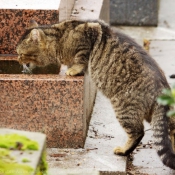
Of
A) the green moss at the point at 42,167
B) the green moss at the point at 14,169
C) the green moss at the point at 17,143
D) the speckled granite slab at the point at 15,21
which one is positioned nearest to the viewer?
the green moss at the point at 14,169

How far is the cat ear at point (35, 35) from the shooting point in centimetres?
562

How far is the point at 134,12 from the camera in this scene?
9938mm

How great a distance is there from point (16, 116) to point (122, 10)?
4.69m

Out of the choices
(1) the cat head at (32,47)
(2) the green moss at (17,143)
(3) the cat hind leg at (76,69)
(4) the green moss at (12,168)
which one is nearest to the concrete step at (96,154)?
(3) the cat hind leg at (76,69)

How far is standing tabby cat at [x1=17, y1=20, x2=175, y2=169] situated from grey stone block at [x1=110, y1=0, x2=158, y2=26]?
430 cm

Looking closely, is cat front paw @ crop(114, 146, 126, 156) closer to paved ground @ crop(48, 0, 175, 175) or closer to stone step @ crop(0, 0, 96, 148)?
paved ground @ crop(48, 0, 175, 175)

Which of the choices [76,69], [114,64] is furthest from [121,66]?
[76,69]

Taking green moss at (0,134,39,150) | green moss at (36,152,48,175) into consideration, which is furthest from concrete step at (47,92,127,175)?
green moss at (0,134,39,150)

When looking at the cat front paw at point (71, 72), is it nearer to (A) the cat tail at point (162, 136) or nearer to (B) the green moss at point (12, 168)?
(A) the cat tail at point (162, 136)

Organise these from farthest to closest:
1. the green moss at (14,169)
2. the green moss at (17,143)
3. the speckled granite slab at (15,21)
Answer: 1. the speckled granite slab at (15,21)
2. the green moss at (17,143)
3. the green moss at (14,169)

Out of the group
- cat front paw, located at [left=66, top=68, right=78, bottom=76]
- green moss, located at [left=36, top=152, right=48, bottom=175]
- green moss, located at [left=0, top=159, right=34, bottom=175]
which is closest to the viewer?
green moss, located at [left=0, top=159, right=34, bottom=175]

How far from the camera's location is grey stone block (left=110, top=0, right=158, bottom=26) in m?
9.88

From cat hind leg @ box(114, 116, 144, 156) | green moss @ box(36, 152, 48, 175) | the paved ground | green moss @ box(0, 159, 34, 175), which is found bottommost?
the paved ground

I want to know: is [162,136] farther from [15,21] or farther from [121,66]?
[15,21]
